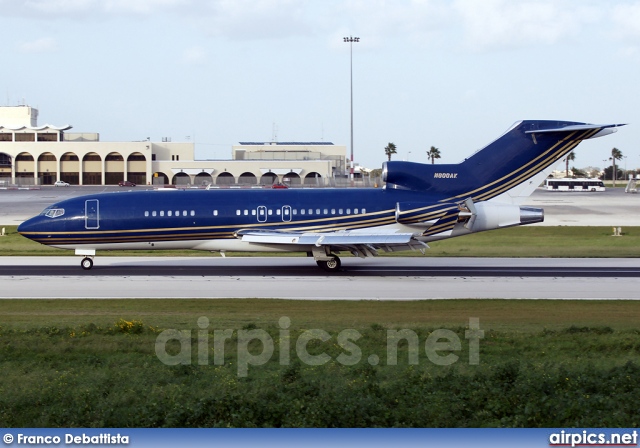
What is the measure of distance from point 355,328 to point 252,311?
499 centimetres

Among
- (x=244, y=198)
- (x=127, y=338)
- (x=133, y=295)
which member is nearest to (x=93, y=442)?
(x=127, y=338)

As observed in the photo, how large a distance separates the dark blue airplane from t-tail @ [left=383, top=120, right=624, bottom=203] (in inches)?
1.8

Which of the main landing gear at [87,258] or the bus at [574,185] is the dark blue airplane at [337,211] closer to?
the main landing gear at [87,258]

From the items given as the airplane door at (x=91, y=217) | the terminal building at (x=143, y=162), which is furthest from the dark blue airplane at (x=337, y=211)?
the terminal building at (x=143, y=162)

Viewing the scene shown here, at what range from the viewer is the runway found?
27891 mm

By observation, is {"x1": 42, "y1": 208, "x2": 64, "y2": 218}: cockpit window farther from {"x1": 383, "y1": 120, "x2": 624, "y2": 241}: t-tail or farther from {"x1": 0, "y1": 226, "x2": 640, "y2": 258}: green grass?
{"x1": 383, "y1": 120, "x2": 624, "y2": 241}: t-tail

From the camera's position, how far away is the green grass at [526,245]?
42.9 m

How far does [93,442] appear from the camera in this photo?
928 centimetres

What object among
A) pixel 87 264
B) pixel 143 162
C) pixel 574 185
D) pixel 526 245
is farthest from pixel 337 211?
pixel 574 185

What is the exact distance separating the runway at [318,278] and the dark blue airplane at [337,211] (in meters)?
1.37

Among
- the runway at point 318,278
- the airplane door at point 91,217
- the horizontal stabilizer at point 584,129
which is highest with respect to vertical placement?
the horizontal stabilizer at point 584,129

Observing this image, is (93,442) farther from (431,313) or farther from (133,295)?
(133,295)

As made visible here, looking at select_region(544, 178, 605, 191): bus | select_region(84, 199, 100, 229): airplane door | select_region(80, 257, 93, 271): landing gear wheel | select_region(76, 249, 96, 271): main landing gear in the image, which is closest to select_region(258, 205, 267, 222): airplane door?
select_region(84, 199, 100, 229): airplane door

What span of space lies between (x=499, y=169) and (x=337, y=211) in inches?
296
